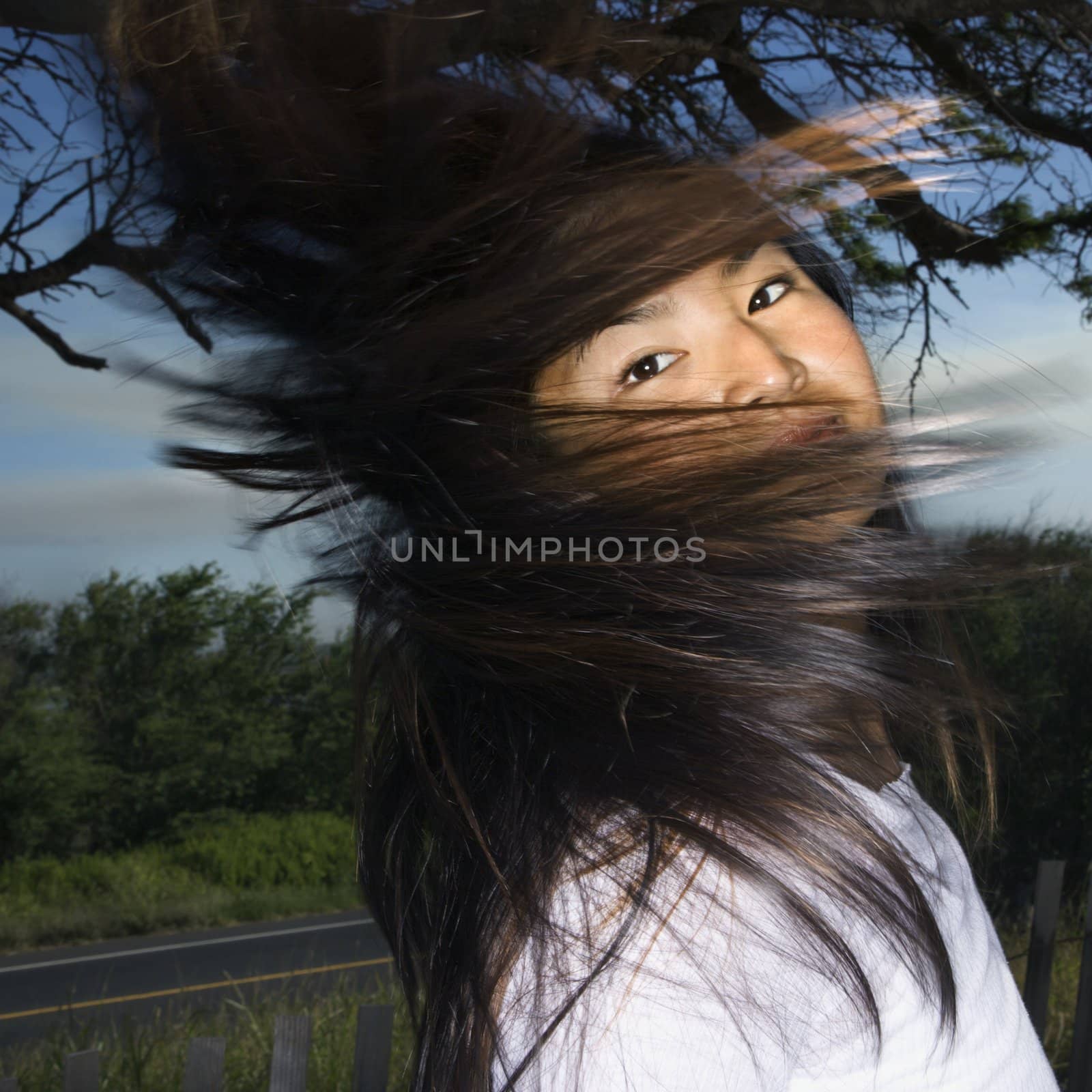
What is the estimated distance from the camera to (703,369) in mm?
979

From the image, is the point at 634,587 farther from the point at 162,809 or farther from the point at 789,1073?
the point at 162,809

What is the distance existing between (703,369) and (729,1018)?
57 cm

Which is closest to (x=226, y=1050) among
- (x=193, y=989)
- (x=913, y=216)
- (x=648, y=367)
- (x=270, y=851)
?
(x=648, y=367)

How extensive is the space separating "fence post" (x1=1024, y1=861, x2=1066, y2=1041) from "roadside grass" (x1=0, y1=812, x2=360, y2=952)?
514 centimetres

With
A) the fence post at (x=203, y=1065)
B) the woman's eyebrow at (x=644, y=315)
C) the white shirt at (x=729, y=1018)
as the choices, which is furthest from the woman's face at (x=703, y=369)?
the fence post at (x=203, y=1065)

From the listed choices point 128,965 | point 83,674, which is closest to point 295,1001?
point 83,674

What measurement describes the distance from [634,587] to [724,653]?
0.32 feet

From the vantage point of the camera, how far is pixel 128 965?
25.6 ft

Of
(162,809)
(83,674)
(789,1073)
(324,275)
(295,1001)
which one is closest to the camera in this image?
(789,1073)

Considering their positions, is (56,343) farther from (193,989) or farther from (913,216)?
(193,989)

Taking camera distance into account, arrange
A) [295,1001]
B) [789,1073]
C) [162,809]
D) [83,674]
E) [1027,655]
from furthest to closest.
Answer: [162,809]
[83,674]
[1027,655]
[295,1001]
[789,1073]

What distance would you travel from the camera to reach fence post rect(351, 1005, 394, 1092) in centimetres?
187

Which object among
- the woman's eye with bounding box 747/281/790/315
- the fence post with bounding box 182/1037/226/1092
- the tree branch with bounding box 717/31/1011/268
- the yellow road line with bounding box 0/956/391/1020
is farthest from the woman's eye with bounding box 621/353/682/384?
the yellow road line with bounding box 0/956/391/1020

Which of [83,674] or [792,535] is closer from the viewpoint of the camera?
[792,535]
